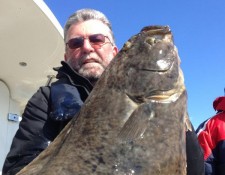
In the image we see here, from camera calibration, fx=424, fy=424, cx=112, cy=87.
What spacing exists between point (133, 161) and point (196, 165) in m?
0.87

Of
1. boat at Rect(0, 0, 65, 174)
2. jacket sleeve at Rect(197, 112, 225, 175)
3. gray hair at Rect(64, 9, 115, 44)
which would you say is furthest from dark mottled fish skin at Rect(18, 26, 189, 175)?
boat at Rect(0, 0, 65, 174)

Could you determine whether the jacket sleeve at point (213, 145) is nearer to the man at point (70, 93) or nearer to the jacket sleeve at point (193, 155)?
the man at point (70, 93)

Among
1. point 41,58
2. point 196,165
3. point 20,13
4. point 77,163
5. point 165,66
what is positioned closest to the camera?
point 77,163

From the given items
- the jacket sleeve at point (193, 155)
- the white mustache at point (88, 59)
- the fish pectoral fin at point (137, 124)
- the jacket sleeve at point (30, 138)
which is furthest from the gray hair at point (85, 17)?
the fish pectoral fin at point (137, 124)

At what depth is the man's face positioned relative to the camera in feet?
12.7

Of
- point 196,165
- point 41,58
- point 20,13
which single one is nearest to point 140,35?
point 196,165

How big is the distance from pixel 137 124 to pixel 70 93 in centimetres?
113

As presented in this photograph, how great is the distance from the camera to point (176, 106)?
8.59 ft

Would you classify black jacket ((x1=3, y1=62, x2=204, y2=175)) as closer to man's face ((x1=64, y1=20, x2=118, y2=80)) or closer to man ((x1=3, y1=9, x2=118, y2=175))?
man ((x1=3, y1=9, x2=118, y2=175))

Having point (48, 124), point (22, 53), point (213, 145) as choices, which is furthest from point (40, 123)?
point (22, 53)

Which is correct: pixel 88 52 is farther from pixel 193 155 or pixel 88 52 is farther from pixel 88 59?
pixel 193 155

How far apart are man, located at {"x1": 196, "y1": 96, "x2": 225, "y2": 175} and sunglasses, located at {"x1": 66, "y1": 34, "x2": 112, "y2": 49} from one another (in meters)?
1.84

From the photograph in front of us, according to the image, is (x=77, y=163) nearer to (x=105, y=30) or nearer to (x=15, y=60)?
(x=105, y=30)

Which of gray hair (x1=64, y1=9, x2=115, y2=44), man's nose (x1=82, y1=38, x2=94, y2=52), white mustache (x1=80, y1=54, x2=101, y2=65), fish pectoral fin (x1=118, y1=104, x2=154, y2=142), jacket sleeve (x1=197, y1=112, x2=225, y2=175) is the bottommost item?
jacket sleeve (x1=197, y1=112, x2=225, y2=175)
